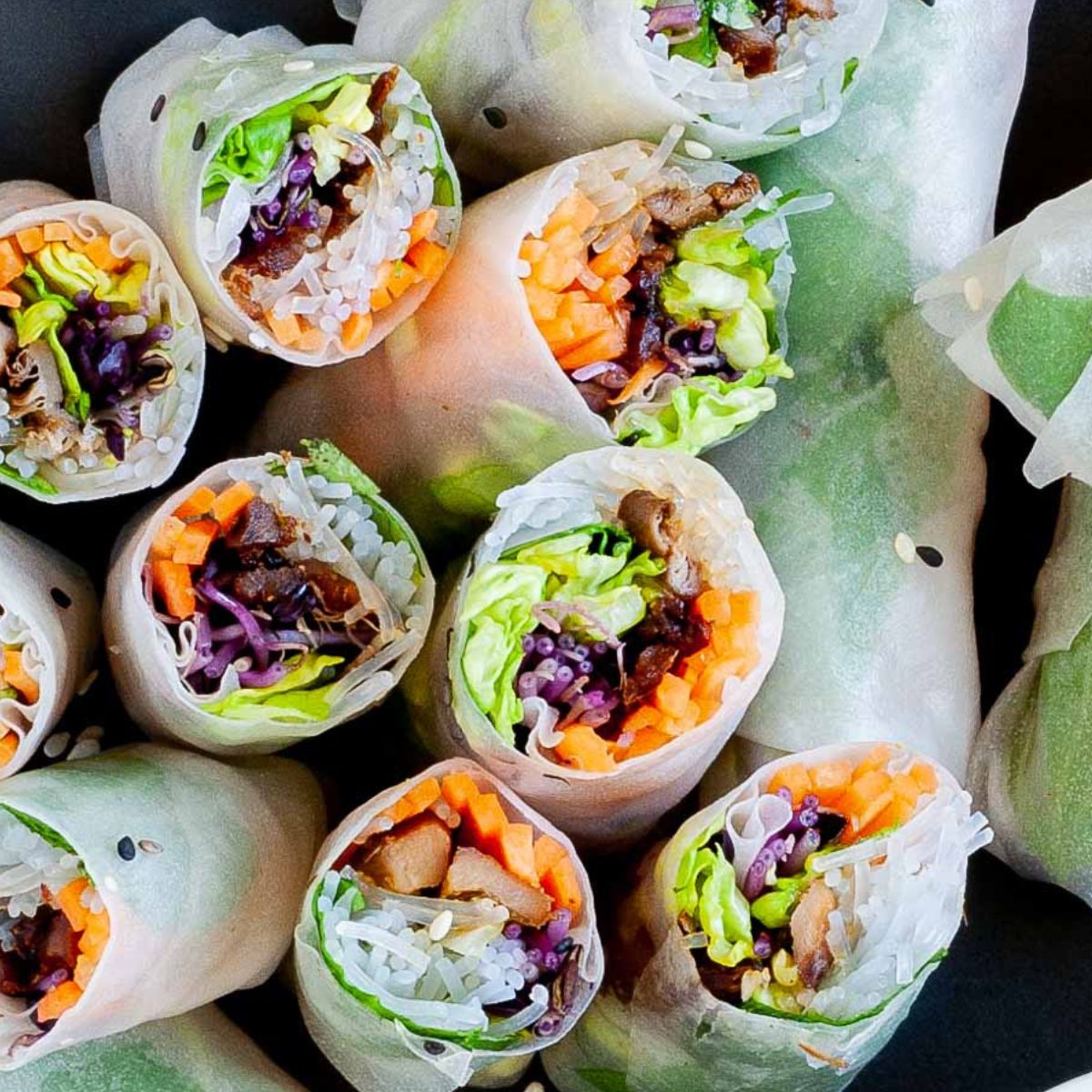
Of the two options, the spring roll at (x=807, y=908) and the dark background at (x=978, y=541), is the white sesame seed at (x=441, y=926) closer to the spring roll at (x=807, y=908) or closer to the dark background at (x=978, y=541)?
the spring roll at (x=807, y=908)

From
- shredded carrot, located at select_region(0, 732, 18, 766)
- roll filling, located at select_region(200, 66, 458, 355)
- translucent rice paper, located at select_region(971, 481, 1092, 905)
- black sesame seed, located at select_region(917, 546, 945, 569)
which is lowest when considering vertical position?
translucent rice paper, located at select_region(971, 481, 1092, 905)

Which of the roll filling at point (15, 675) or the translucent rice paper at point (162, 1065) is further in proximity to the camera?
the translucent rice paper at point (162, 1065)

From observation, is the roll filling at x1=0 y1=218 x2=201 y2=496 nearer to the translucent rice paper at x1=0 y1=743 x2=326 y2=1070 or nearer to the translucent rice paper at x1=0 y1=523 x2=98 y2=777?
the translucent rice paper at x1=0 y1=523 x2=98 y2=777

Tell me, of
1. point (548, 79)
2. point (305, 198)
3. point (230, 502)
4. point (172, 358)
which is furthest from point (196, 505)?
point (548, 79)

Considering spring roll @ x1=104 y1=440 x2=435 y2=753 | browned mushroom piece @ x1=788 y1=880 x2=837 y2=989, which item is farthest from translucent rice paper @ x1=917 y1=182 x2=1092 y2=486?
spring roll @ x1=104 y1=440 x2=435 y2=753

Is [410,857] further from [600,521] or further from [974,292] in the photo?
[974,292]

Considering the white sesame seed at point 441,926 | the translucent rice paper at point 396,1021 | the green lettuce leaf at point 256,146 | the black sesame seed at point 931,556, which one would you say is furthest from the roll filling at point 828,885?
the green lettuce leaf at point 256,146
